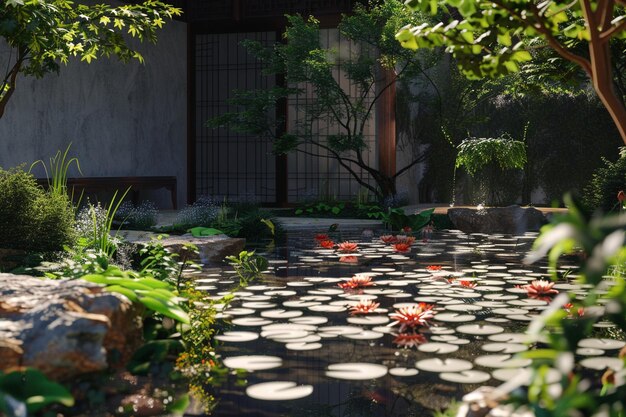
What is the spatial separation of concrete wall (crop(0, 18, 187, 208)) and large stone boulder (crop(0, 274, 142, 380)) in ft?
29.2

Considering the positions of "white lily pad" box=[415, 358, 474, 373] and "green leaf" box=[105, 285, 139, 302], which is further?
"green leaf" box=[105, 285, 139, 302]

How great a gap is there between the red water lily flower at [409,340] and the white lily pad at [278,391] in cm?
77

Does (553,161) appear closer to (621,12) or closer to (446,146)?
(446,146)

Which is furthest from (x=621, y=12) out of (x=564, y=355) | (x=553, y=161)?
(x=553, y=161)

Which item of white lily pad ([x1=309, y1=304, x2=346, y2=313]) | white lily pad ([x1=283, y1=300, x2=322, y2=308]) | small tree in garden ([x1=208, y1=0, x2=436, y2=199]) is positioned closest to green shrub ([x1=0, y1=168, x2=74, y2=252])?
white lily pad ([x1=283, y1=300, x2=322, y2=308])

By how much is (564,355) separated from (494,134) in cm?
1287

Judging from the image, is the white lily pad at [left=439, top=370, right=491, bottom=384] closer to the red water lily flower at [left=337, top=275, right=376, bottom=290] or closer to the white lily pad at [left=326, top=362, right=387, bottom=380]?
the white lily pad at [left=326, top=362, right=387, bottom=380]

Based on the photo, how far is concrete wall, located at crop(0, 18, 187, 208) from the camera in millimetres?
11594

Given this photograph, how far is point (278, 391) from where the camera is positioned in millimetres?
2727

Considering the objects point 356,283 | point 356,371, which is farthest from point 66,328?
point 356,283

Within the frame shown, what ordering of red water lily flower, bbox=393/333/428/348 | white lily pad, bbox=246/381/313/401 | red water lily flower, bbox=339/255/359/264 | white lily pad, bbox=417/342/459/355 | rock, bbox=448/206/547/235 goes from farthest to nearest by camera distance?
1. rock, bbox=448/206/547/235
2. red water lily flower, bbox=339/255/359/264
3. red water lily flower, bbox=393/333/428/348
4. white lily pad, bbox=417/342/459/355
5. white lily pad, bbox=246/381/313/401

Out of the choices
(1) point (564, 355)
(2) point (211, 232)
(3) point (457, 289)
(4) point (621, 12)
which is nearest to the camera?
(1) point (564, 355)

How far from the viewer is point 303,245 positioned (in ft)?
26.9

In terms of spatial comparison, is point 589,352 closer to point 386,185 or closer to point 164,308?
point 164,308
